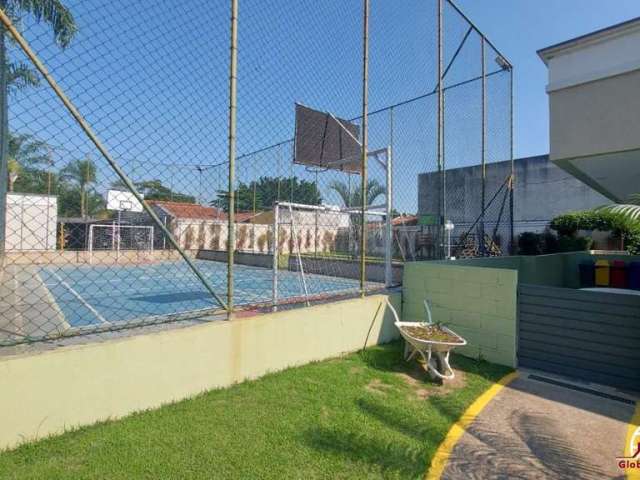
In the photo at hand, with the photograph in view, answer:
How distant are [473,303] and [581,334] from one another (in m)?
1.20

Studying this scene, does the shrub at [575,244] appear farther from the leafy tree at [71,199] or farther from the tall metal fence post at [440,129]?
the leafy tree at [71,199]

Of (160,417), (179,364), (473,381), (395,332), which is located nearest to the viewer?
(160,417)

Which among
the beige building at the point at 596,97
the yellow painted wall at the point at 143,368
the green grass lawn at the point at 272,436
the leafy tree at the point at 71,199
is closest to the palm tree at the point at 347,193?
the beige building at the point at 596,97

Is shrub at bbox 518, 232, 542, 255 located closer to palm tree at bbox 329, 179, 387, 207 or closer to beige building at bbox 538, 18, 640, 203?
beige building at bbox 538, 18, 640, 203

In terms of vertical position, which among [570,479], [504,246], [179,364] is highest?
[504,246]

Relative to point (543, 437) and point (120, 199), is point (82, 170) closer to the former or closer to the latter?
point (120, 199)

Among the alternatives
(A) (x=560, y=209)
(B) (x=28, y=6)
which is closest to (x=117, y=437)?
(B) (x=28, y=6)

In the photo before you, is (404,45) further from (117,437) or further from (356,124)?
(117,437)

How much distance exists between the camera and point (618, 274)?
27.2ft

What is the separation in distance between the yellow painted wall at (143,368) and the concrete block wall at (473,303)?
1770 millimetres

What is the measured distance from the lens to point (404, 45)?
5871 millimetres

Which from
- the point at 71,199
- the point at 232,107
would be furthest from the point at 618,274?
the point at 71,199

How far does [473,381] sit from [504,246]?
11.8 meters

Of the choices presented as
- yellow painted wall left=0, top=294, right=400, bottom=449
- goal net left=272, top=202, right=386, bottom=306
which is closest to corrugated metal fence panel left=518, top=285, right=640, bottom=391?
yellow painted wall left=0, top=294, right=400, bottom=449
